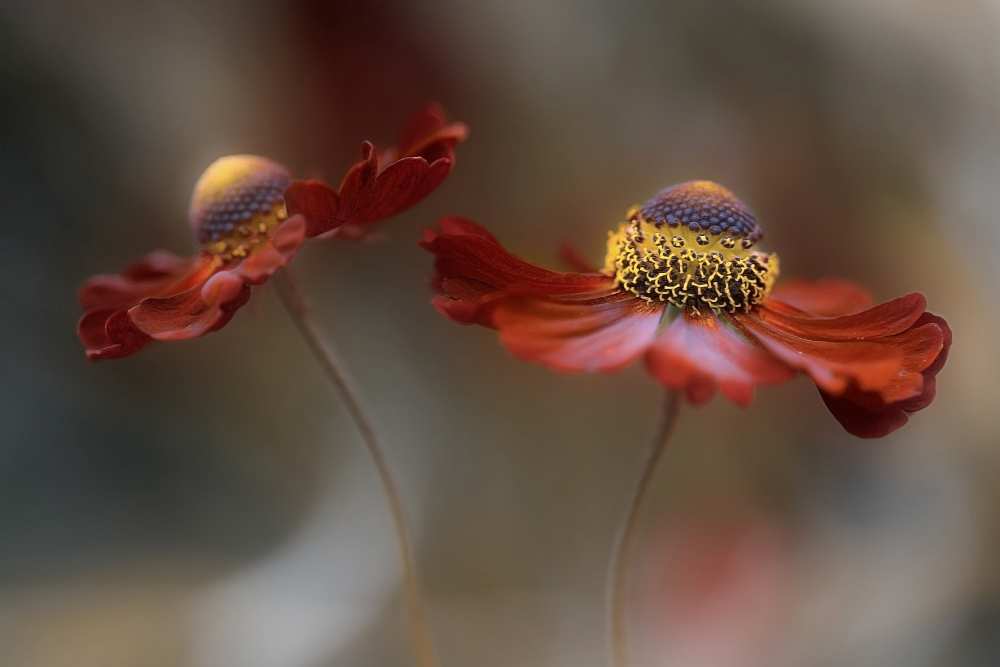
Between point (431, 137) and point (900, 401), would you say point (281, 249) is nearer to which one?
point (431, 137)

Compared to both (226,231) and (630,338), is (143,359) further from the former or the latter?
(630,338)

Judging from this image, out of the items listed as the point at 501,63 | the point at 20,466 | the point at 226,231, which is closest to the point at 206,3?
the point at 501,63

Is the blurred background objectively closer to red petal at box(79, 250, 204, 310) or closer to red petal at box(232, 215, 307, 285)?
red petal at box(79, 250, 204, 310)

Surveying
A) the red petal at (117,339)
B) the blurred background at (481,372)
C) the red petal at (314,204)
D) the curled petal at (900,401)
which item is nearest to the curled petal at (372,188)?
the red petal at (314,204)

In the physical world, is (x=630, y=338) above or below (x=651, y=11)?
below

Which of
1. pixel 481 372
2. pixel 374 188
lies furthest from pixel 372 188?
pixel 481 372

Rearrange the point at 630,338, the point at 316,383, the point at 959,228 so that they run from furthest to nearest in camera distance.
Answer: the point at 316,383, the point at 959,228, the point at 630,338

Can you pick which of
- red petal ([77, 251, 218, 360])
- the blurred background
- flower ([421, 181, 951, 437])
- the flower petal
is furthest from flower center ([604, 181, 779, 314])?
the blurred background

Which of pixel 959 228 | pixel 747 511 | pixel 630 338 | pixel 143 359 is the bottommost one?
pixel 630 338
